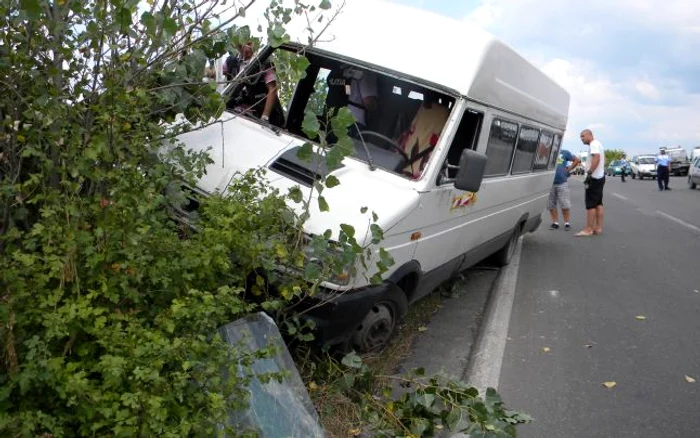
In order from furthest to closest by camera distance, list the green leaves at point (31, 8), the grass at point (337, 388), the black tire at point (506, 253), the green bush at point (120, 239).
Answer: the black tire at point (506, 253) → the grass at point (337, 388) → the green leaves at point (31, 8) → the green bush at point (120, 239)

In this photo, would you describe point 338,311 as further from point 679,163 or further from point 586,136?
point 679,163

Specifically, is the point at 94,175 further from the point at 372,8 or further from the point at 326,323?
the point at 372,8

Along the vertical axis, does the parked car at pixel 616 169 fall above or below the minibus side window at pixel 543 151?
below

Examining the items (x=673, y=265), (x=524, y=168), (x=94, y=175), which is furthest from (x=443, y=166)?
(x=673, y=265)

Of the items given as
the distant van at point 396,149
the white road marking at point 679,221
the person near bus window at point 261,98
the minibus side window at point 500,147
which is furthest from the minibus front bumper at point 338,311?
the white road marking at point 679,221

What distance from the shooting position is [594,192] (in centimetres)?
1175

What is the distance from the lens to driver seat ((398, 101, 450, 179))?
5020mm

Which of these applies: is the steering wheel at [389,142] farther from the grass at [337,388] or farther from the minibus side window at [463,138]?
the grass at [337,388]

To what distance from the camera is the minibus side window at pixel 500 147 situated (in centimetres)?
599

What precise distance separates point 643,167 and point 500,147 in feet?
145

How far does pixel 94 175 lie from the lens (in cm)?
297

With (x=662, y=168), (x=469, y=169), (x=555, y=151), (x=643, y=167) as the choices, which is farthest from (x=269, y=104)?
(x=643, y=167)

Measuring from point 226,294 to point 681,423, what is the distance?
3341 mm

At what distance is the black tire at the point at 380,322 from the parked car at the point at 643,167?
44802 mm
